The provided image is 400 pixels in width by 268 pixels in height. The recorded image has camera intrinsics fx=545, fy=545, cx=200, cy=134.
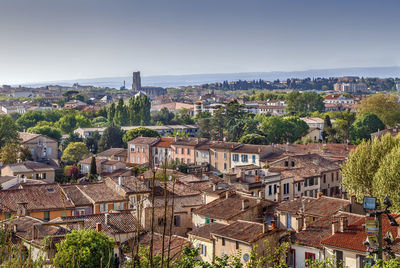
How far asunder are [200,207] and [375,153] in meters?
11.2

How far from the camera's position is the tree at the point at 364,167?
99.5ft

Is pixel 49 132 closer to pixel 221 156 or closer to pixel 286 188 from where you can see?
pixel 221 156

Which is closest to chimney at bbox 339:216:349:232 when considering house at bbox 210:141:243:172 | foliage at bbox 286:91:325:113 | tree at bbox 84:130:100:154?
house at bbox 210:141:243:172

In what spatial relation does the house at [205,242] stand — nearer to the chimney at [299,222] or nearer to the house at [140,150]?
the chimney at [299,222]

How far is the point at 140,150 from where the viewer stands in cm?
5931

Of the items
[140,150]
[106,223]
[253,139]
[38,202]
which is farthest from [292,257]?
[253,139]

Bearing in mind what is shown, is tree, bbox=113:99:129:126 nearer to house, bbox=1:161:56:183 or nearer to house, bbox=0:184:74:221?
house, bbox=1:161:56:183

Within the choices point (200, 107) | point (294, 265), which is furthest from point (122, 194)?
point (200, 107)

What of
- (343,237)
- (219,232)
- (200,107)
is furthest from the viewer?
(200,107)

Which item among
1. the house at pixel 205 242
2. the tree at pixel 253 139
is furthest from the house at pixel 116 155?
the house at pixel 205 242

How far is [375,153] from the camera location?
30.8 metres

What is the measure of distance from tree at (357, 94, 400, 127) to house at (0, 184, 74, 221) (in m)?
60.4

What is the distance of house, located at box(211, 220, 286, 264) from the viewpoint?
62.7 feet

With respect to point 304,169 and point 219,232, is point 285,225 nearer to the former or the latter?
point 219,232
